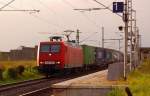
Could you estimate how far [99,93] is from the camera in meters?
20.0

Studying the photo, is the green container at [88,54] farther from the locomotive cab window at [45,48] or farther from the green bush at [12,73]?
the green bush at [12,73]

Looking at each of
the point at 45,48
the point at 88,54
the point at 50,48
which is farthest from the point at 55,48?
the point at 88,54

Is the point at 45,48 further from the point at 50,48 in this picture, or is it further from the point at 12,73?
the point at 12,73

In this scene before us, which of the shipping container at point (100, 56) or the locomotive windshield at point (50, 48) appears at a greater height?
the locomotive windshield at point (50, 48)

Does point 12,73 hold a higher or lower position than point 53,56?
lower

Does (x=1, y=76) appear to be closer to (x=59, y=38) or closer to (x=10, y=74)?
(x=10, y=74)

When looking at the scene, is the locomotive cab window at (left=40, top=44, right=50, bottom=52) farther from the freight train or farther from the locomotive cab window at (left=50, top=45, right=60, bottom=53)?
the locomotive cab window at (left=50, top=45, right=60, bottom=53)

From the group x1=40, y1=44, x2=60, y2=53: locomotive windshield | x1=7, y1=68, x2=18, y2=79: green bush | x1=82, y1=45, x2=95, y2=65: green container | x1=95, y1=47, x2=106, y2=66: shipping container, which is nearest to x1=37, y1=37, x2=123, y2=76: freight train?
x1=40, y1=44, x2=60, y2=53: locomotive windshield

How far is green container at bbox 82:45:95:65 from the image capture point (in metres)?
56.1

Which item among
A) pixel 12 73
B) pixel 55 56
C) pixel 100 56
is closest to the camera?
pixel 12 73

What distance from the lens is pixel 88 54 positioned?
190ft

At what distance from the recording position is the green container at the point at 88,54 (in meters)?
56.1

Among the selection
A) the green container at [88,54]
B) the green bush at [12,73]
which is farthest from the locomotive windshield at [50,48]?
the green container at [88,54]

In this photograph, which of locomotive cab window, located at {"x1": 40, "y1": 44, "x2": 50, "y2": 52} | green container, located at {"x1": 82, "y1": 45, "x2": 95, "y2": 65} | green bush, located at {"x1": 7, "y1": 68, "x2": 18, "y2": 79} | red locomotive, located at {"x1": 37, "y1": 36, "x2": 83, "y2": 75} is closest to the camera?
green bush, located at {"x1": 7, "y1": 68, "x2": 18, "y2": 79}
